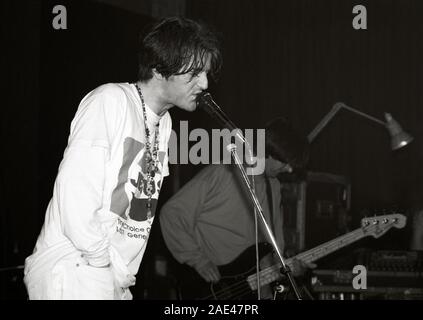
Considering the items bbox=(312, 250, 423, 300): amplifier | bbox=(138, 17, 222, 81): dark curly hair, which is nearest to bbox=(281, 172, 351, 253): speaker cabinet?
bbox=(312, 250, 423, 300): amplifier

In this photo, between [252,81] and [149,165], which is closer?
[149,165]

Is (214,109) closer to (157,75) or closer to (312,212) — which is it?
(157,75)

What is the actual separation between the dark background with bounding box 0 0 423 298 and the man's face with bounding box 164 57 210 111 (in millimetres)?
1646

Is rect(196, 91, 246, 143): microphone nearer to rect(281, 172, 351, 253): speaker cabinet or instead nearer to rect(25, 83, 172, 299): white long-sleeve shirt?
rect(25, 83, 172, 299): white long-sleeve shirt

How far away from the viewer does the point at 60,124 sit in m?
3.08

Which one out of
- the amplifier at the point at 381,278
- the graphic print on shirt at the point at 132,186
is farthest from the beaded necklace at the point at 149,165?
the amplifier at the point at 381,278

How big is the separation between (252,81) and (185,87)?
2.18 metres

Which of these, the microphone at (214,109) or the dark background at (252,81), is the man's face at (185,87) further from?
the dark background at (252,81)

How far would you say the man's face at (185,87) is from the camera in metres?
1.54

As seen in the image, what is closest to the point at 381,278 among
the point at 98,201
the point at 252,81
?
the point at 252,81

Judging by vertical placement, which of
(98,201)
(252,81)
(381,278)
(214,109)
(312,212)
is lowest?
(381,278)

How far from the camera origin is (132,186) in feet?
4.82

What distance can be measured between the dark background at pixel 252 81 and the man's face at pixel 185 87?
1646 mm

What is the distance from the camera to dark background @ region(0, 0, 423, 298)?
3.04m
